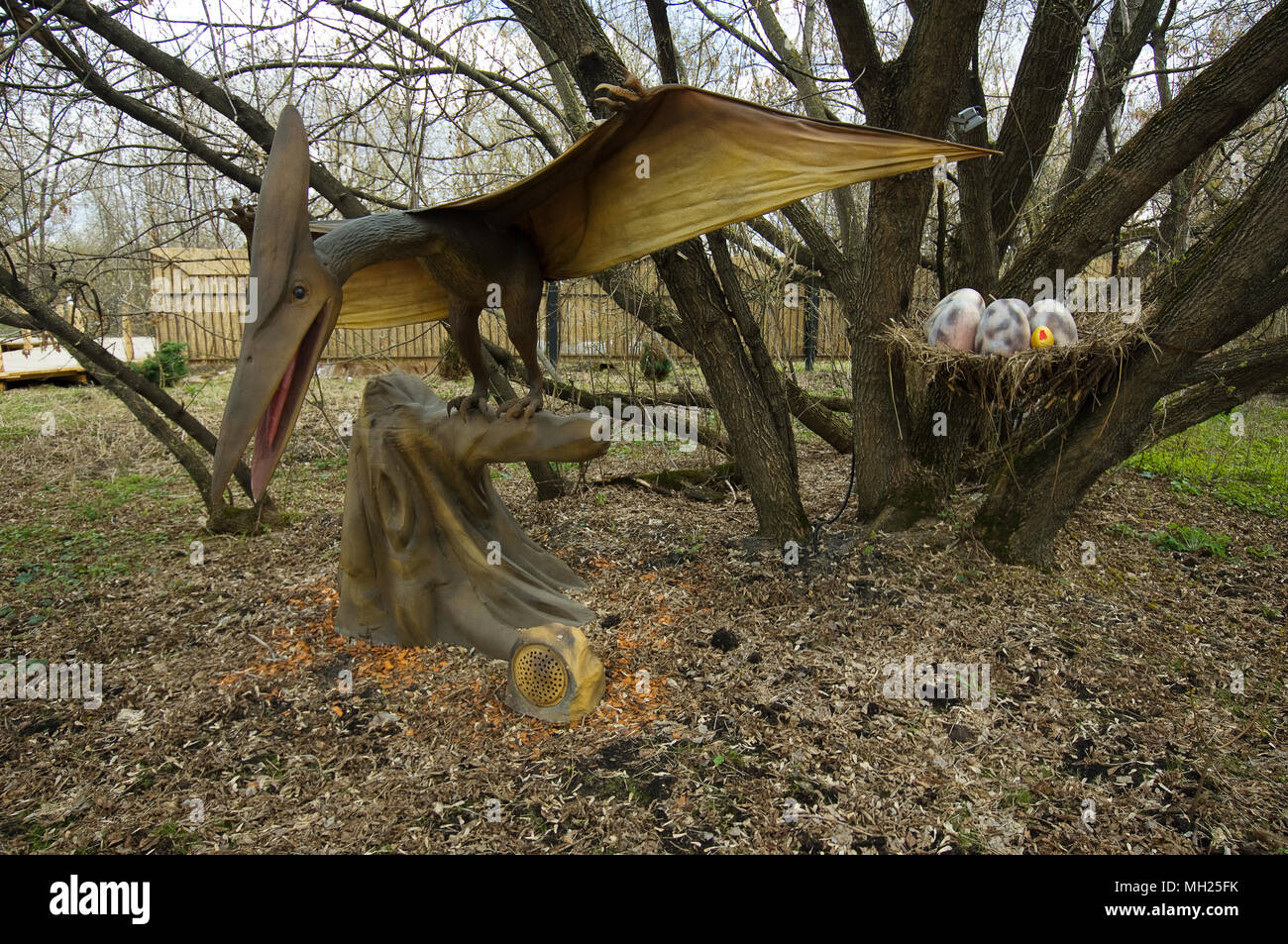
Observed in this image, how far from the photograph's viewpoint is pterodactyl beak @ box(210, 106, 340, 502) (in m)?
2.13

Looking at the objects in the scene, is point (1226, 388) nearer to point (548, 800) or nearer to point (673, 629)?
point (673, 629)

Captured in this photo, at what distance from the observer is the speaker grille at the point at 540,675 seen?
273 cm

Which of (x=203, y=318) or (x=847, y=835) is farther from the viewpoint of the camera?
(x=203, y=318)

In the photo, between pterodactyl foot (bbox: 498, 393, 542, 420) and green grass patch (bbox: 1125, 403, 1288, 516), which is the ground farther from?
pterodactyl foot (bbox: 498, 393, 542, 420)

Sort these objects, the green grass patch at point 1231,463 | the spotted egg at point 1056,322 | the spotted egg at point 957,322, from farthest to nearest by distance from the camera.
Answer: the green grass patch at point 1231,463
the spotted egg at point 957,322
the spotted egg at point 1056,322

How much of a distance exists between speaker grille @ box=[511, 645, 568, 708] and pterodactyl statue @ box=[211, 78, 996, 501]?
932 millimetres

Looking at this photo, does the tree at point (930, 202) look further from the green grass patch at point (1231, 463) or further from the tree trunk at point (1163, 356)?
the green grass patch at point (1231, 463)

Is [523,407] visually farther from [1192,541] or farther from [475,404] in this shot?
[1192,541]

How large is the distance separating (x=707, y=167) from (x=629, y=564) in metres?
2.23

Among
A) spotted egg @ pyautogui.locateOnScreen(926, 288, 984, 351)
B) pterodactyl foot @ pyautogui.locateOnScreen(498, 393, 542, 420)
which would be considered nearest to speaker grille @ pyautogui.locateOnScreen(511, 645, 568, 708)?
pterodactyl foot @ pyautogui.locateOnScreen(498, 393, 542, 420)

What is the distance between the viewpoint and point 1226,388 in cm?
375

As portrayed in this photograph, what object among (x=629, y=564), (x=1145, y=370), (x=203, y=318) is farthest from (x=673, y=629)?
(x=203, y=318)

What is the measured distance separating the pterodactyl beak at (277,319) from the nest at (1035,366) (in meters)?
2.26

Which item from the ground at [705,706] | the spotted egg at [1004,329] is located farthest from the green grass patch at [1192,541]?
the spotted egg at [1004,329]
